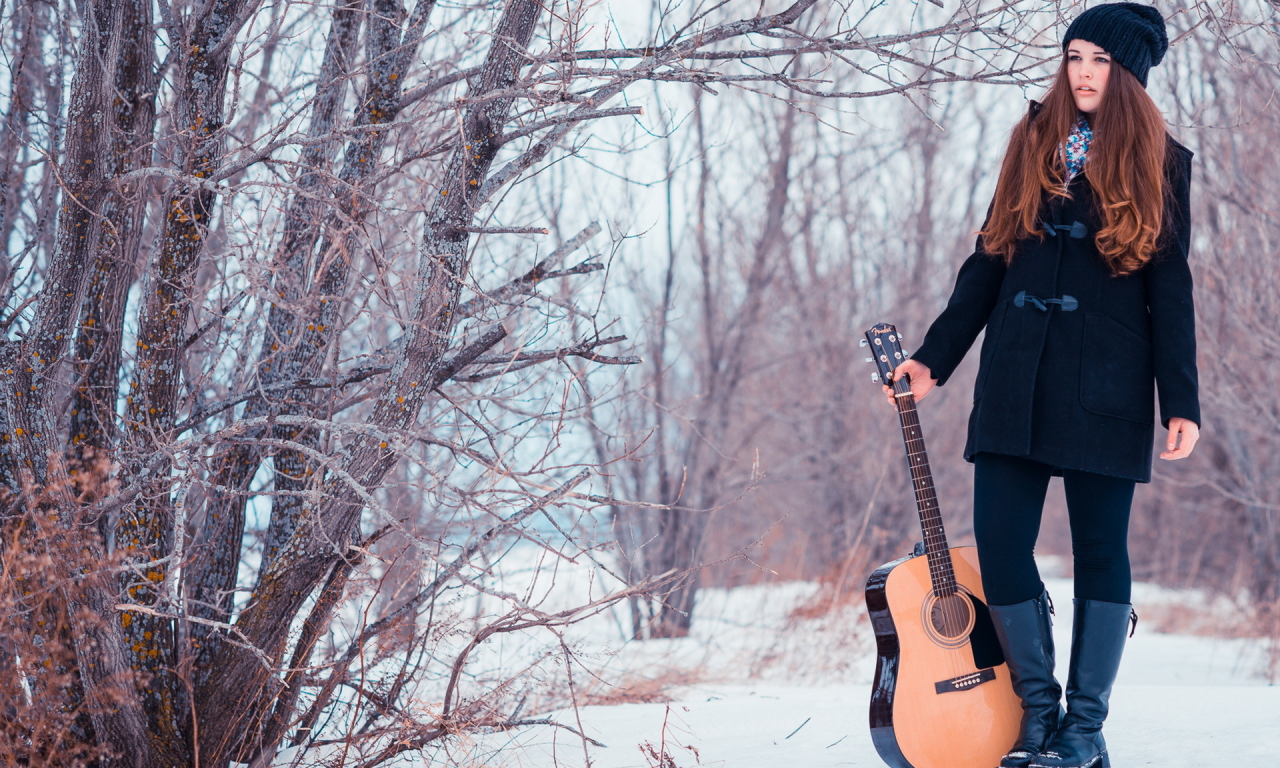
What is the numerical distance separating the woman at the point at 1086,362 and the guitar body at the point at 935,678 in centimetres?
9

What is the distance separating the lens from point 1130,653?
7.07 metres

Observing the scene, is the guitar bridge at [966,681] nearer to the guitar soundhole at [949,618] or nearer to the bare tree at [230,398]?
the guitar soundhole at [949,618]

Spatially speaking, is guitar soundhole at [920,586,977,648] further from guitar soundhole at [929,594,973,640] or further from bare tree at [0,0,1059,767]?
bare tree at [0,0,1059,767]

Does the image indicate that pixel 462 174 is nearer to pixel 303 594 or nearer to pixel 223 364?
pixel 303 594

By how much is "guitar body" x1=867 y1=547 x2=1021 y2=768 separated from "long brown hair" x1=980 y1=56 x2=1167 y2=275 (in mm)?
859

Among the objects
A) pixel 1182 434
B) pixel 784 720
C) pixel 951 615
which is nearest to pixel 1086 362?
pixel 1182 434

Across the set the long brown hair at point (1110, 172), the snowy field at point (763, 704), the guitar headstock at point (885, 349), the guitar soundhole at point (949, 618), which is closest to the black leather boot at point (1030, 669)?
the guitar soundhole at point (949, 618)

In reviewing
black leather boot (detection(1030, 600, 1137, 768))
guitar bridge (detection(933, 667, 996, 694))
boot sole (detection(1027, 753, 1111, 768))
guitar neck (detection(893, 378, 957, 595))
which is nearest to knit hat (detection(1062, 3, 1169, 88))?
guitar neck (detection(893, 378, 957, 595))

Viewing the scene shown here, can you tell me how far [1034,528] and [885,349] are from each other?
0.57 m

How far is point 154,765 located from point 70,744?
0.19 metres

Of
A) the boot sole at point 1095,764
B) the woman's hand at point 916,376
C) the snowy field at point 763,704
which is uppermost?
the woman's hand at point 916,376

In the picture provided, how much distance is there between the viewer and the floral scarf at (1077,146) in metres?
2.45

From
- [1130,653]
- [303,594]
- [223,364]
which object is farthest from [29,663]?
[1130,653]

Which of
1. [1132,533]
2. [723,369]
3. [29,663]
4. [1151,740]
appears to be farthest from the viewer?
[1132,533]
